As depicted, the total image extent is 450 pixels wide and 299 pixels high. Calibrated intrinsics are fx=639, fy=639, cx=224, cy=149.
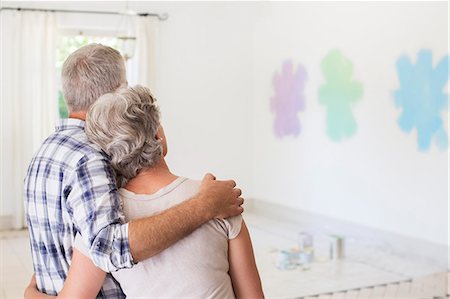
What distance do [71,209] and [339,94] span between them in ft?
16.9

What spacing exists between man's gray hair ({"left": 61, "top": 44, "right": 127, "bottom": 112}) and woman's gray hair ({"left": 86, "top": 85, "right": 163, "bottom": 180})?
0.54ft

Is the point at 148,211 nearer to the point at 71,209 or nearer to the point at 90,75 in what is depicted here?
the point at 71,209

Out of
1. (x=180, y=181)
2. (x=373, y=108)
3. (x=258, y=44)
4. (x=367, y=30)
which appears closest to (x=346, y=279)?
(x=373, y=108)

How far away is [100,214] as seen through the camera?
148cm

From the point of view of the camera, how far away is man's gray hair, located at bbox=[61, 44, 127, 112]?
1718mm

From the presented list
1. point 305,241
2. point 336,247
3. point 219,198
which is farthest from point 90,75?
point 305,241

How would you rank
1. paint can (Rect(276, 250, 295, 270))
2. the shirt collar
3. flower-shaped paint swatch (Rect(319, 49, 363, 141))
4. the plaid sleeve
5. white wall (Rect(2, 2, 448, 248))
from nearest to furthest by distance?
the plaid sleeve → the shirt collar → paint can (Rect(276, 250, 295, 270)) → white wall (Rect(2, 2, 448, 248)) → flower-shaped paint swatch (Rect(319, 49, 363, 141))

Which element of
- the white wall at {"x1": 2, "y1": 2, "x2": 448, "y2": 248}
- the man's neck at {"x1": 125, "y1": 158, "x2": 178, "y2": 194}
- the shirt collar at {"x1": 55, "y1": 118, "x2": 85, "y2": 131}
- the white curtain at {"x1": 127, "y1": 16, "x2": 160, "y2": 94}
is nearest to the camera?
the man's neck at {"x1": 125, "y1": 158, "x2": 178, "y2": 194}

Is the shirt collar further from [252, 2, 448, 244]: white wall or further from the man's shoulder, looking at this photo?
[252, 2, 448, 244]: white wall

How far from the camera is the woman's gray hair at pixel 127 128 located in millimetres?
1520

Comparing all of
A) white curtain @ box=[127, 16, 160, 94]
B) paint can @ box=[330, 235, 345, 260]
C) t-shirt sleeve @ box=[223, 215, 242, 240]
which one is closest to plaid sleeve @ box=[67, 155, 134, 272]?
t-shirt sleeve @ box=[223, 215, 242, 240]

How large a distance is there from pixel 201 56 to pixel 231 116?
854mm

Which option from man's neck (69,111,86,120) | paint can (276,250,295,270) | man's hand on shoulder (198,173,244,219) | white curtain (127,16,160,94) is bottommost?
paint can (276,250,295,270)

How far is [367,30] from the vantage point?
602 cm
